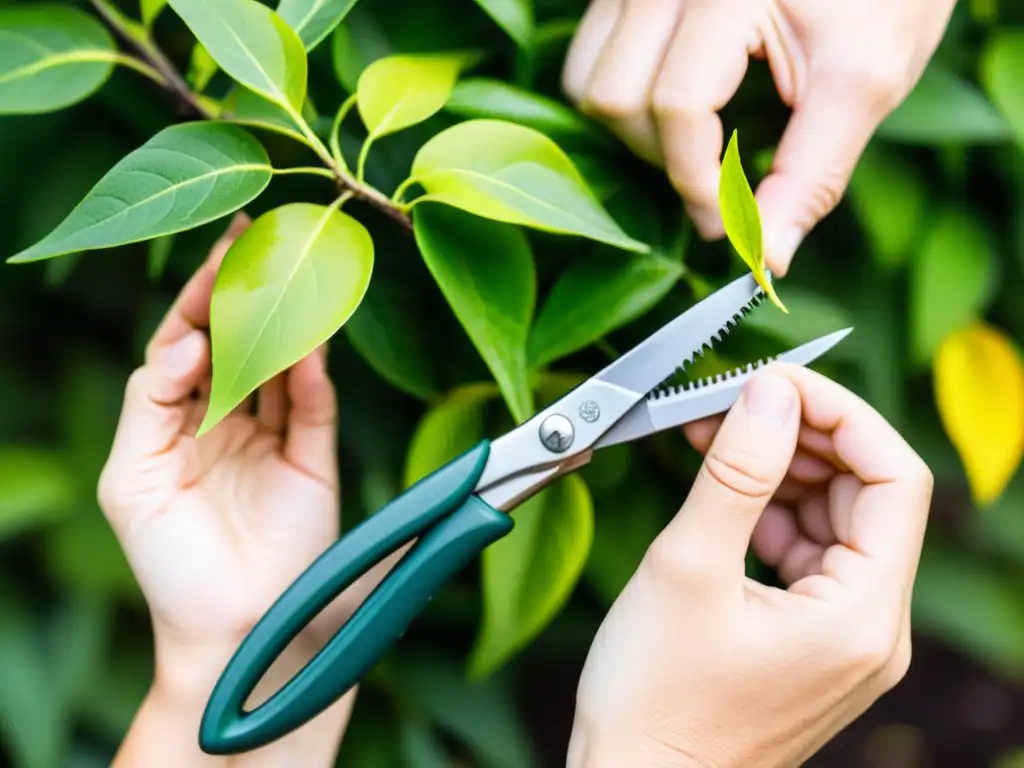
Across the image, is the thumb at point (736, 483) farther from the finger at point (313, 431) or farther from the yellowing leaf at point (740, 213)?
the finger at point (313, 431)

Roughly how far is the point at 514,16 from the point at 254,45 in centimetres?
14

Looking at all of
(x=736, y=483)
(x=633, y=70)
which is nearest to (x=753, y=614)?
(x=736, y=483)

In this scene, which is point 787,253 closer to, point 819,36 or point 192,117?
point 819,36

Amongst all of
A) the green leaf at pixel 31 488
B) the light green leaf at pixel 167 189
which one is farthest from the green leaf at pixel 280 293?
the green leaf at pixel 31 488

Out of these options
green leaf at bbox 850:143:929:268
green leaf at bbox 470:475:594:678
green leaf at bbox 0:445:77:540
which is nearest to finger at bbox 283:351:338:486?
green leaf at bbox 470:475:594:678

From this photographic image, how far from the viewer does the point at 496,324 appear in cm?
47

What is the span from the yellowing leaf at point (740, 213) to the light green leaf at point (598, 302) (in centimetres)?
9

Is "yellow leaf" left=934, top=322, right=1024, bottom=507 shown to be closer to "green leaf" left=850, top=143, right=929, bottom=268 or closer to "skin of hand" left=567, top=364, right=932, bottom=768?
"green leaf" left=850, top=143, right=929, bottom=268

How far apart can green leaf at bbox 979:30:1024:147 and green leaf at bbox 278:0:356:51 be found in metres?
0.41

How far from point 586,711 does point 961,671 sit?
0.73 meters

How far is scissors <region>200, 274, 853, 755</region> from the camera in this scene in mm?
458

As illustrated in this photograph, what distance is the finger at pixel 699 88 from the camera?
0.47 m

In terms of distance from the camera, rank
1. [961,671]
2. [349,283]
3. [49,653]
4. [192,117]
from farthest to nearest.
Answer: [961,671] → [49,653] → [192,117] → [349,283]

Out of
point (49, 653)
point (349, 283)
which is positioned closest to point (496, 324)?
point (349, 283)
